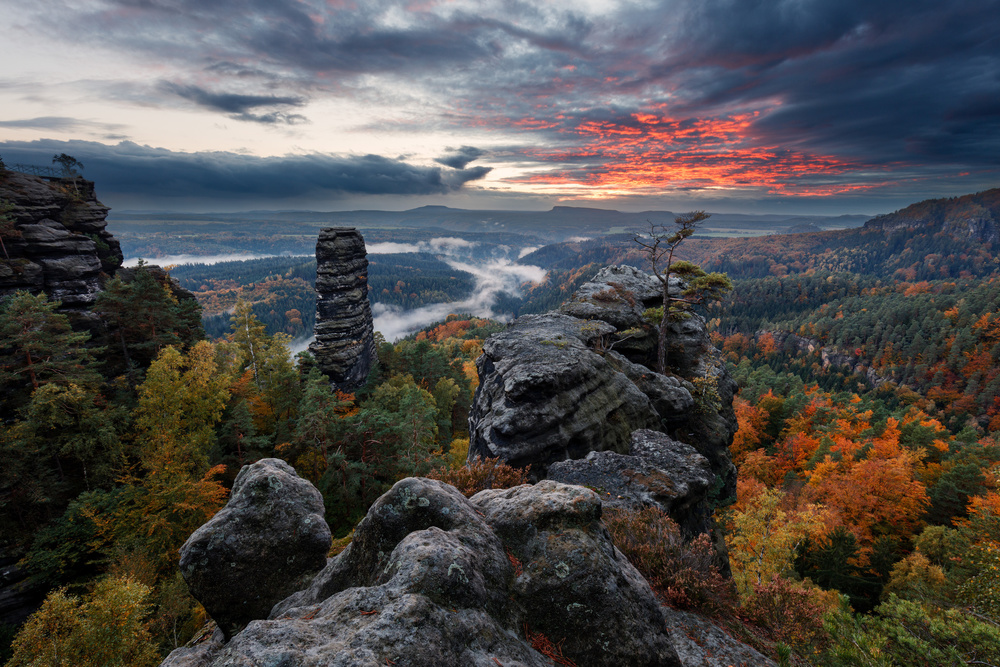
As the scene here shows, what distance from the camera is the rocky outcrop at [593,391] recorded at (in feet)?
62.0

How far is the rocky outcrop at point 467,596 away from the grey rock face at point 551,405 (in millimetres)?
8444

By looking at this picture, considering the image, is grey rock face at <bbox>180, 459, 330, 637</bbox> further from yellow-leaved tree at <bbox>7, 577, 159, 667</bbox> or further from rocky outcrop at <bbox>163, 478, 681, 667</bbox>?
yellow-leaved tree at <bbox>7, 577, 159, 667</bbox>

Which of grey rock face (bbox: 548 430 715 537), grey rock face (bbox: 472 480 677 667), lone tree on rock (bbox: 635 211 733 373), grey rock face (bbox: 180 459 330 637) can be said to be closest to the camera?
grey rock face (bbox: 472 480 677 667)

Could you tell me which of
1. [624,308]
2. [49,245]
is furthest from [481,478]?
[49,245]

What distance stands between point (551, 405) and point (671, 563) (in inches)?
360

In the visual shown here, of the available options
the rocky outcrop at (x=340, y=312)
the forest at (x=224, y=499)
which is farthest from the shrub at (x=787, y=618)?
the rocky outcrop at (x=340, y=312)

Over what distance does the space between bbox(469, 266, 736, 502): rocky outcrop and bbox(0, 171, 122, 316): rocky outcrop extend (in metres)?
40.6

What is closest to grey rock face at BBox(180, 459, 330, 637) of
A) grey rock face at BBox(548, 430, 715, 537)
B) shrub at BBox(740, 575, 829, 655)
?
grey rock face at BBox(548, 430, 715, 537)

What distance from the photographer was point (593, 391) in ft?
69.3

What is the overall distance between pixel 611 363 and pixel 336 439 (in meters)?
24.7

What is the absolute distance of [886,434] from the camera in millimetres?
64375

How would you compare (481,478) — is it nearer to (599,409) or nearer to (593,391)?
(599,409)

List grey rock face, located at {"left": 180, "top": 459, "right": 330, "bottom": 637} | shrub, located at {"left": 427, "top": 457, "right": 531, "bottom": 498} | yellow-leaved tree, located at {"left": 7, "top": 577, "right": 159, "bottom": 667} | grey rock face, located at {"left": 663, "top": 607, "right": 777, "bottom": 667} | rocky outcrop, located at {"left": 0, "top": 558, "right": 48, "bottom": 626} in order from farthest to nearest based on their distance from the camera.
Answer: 1. rocky outcrop, located at {"left": 0, "top": 558, "right": 48, "bottom": 626}
2. yellow-leaved tree, located at {"left": 7, "top": 577, "right": 159, "bottom": 667}
3. shrub, located at {"left": 427, "top": 457, "right": 531, "bottom": 498}
4. grey rock face, located at {"left": 180, "top": 459, "right": 330, "bottom": 637}
5. grey rock face, located at {"left": 663, "top": 607, "right": 777, "bottom": 667}

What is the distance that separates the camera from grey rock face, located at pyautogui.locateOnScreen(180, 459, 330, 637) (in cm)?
943
